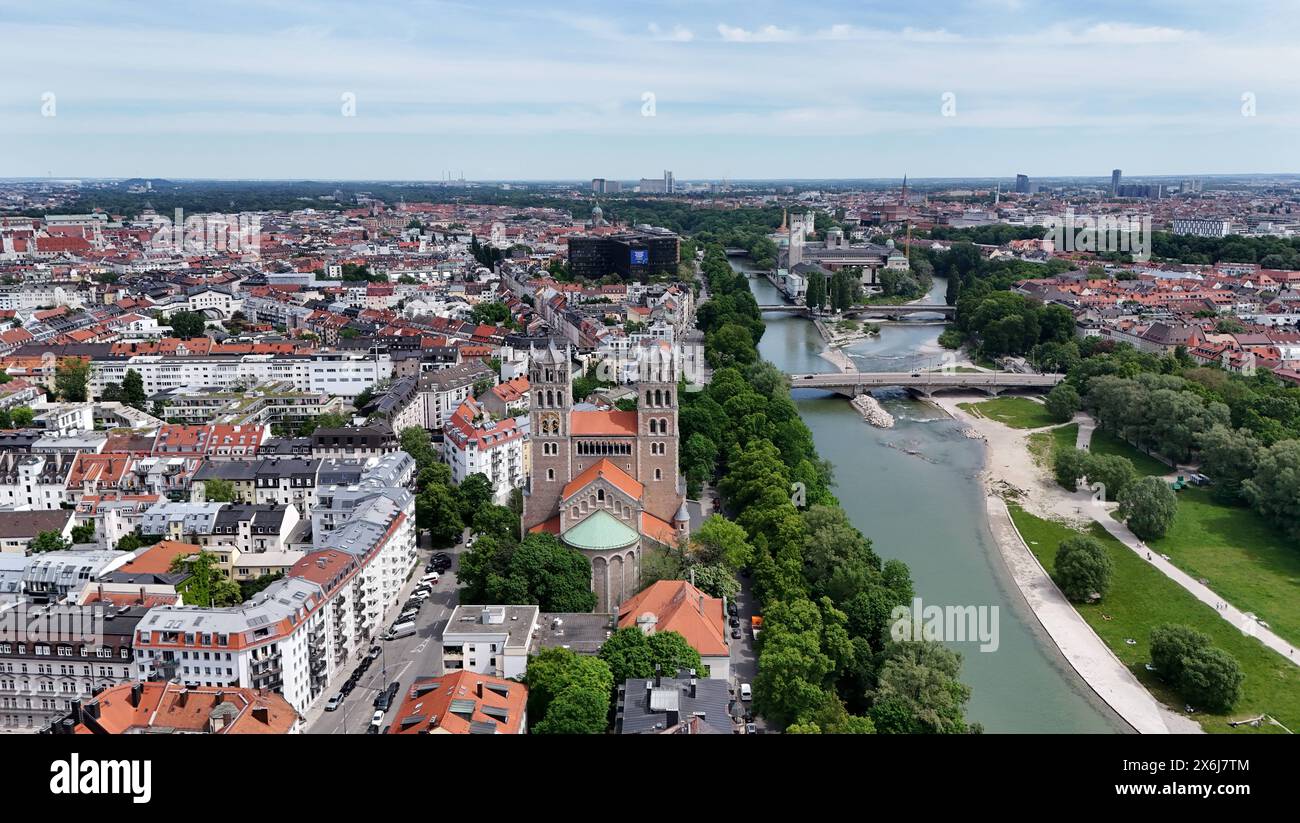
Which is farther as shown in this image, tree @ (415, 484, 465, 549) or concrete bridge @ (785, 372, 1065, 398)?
concrete bridge @ (785, 372, 1065, 398)

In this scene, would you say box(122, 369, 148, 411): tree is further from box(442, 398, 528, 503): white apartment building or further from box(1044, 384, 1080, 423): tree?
box(1044, 384, 1080, 423): tree

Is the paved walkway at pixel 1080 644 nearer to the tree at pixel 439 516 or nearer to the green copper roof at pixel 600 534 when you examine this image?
the green copper roof at pixel 600 534

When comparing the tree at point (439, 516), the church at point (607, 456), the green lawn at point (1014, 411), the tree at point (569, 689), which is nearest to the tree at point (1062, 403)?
the green lawn at point (1014, 411)

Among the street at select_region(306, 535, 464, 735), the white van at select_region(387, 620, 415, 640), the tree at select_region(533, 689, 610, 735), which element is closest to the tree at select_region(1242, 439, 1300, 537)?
the tree at select_region(533, 689, 610, 735)

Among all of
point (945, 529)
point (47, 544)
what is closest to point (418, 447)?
point (47, 544)

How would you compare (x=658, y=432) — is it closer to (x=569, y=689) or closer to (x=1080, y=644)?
(x=569, y=689)

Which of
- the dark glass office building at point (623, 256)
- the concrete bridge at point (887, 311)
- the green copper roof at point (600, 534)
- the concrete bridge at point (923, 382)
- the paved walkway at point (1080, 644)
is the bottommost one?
the paved walkway at point (1080, 644)

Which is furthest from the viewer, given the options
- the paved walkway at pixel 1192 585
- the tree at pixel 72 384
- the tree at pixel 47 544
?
the tree at pixel 72 384
